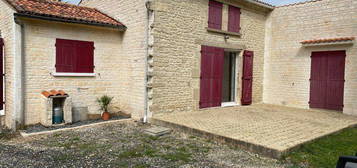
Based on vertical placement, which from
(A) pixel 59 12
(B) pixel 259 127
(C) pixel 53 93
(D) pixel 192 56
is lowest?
(B) pixel 259 127

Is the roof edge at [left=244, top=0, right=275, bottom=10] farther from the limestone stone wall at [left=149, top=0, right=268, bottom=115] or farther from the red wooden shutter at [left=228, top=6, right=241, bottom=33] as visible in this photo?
the limestone stone wall at [left=149, top=0, right=268, bottom=115]

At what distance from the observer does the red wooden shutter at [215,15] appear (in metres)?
9.14

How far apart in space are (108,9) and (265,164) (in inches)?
286

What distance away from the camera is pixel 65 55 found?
287 inches

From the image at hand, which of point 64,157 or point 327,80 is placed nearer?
point 64,157

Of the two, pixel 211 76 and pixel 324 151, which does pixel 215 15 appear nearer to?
pixel 211 76

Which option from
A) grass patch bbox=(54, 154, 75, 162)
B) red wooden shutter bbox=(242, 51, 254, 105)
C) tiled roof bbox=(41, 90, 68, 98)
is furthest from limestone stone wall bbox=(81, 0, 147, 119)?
red wooden shutter bbox=(242, 51, 254, 105)

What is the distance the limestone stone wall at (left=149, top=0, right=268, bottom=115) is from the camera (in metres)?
7.65

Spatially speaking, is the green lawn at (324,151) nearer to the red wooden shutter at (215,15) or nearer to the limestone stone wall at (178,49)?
the limestone stone wall at (178,49)

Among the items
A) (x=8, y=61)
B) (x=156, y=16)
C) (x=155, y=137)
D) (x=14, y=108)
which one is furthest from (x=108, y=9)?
(x=155, y=137)

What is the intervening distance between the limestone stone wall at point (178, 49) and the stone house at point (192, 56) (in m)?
0.03

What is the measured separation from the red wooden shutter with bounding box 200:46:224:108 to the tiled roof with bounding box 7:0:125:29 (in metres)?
3.03

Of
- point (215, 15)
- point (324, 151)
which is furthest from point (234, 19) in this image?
point (324, 151)

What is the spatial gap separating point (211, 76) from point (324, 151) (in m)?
4.84
